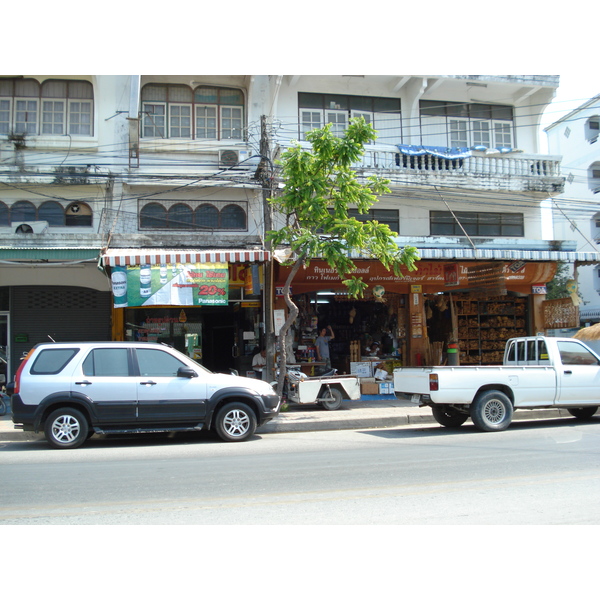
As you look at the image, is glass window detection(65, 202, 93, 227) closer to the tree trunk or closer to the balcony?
the tree trunk

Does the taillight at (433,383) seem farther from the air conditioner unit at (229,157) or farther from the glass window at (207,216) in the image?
the air conditioner unit at (229,157)

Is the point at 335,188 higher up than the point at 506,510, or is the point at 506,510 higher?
the point at 335,188

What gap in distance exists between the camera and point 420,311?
687 inches

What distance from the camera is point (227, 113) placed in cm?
1717

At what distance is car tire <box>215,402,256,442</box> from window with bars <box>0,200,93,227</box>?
26.9ft

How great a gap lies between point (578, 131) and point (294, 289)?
2655cm

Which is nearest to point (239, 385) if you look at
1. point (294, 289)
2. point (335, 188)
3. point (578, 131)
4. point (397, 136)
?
point (335, 188)

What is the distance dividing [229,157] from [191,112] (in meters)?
1.79

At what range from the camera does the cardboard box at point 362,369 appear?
16641 mm

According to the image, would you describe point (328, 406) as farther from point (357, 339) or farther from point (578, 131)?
point (578, 131)

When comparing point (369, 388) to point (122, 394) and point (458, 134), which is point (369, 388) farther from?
point (458, 134)

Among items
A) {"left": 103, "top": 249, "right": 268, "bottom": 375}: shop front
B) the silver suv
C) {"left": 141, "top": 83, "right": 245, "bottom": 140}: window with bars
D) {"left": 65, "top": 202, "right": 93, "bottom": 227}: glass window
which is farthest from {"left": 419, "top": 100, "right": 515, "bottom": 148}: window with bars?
the silver suv

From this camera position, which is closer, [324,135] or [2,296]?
[324,135]

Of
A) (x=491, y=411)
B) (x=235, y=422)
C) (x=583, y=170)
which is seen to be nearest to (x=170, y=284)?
(x=235, y=422)
